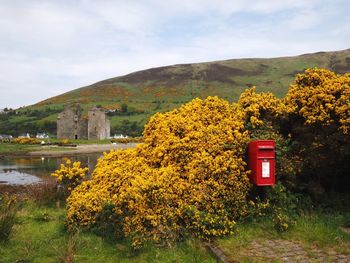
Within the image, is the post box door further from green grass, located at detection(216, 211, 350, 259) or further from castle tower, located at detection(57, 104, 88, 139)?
castle tower, located at detection(57, 104, 88, 139)

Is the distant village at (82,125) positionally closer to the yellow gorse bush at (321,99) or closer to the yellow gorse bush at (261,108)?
the yellow gorse bush at (261,108)

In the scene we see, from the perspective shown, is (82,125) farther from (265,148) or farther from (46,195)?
(265,148)

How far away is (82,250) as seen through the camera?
7113 mm

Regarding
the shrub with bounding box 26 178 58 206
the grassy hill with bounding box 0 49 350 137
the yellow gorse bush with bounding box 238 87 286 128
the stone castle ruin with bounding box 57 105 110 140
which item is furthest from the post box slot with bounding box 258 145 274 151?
the grassy hill with bounding box 0 49 350 137

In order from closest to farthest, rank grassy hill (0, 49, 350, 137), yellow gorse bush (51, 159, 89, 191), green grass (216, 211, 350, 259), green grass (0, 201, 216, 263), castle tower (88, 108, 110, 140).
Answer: green grass (0, 201, 216, 263) → green grass (216, 211, 350, 259) → yellow gorse bush (51, 159, 89, 191) → castle tower (88, 108, 110, 140) → grassy hill (0, 49, 350, 137)

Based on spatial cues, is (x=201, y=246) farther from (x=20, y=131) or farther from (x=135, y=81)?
(x=135, y=81)

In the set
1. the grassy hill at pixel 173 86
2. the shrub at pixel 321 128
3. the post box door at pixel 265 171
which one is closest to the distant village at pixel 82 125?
the grassy hill at pixel 173 86

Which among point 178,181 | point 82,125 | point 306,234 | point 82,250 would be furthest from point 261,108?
point 82,125

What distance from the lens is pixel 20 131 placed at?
9656 cm

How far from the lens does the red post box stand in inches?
316

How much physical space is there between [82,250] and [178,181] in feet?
7.39

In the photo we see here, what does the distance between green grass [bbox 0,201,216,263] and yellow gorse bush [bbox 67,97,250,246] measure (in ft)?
0.97

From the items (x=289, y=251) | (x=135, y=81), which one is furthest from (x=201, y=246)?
(x=135, y=81)

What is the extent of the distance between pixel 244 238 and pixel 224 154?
1.84 m
